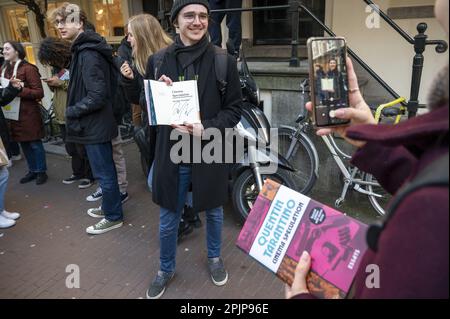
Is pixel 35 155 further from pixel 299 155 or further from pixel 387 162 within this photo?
pixel 387 162

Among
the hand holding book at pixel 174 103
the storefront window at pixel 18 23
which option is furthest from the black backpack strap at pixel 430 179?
the storefront window at pixel 18 23

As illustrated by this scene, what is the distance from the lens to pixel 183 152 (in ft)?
8.51

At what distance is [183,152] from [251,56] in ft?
13.0

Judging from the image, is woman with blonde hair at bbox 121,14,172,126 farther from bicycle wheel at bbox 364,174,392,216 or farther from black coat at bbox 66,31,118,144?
bicycle wheel at bbox 364,174,392,216

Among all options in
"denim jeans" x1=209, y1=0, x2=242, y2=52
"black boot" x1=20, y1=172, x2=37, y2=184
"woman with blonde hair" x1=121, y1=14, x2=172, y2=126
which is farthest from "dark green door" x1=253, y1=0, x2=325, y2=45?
"black boot" x1=20, y1=172, x2=37, y2=184

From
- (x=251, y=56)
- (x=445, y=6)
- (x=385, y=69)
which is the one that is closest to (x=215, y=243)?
(x=445, y=6)

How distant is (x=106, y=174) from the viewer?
3617 millimetres

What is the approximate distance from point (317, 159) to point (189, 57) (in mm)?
2015

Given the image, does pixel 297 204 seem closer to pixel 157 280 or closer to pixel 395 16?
pixel 157 280

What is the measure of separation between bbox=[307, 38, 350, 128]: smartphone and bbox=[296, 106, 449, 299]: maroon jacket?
1.75ft

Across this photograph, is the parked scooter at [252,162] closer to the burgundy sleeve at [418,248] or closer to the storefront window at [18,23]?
the burgundy sleeve at [418,248]

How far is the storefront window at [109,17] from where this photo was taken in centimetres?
864

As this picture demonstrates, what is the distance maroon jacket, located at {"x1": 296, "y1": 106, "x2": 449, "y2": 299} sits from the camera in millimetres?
627
